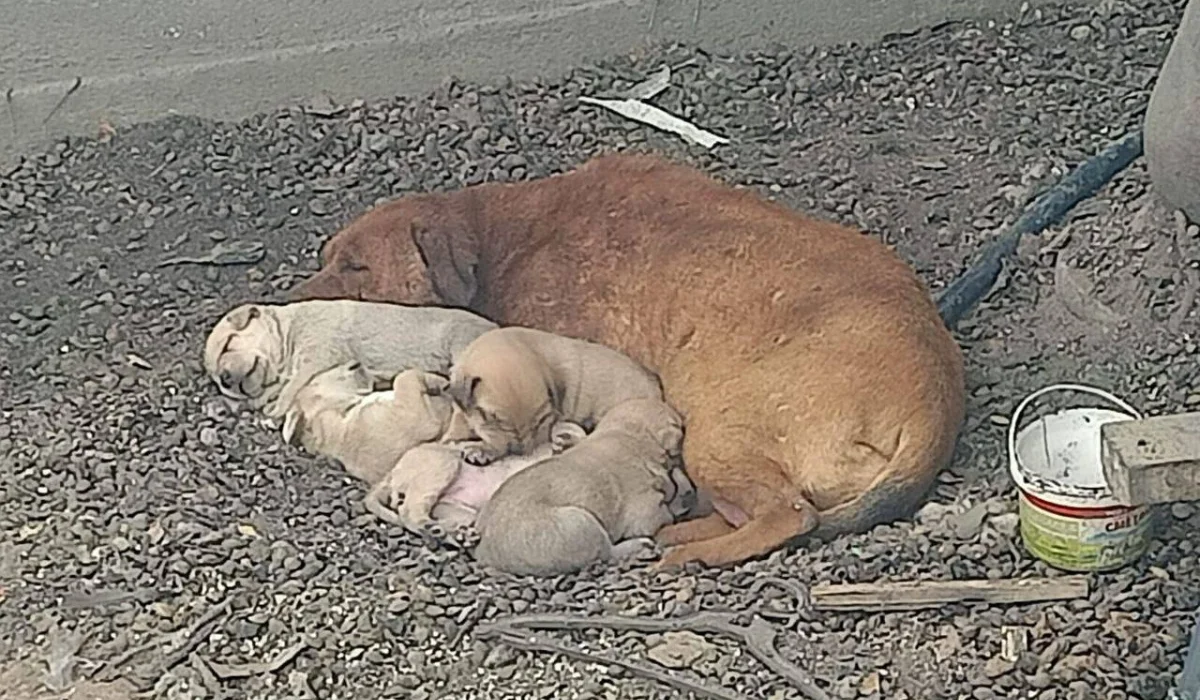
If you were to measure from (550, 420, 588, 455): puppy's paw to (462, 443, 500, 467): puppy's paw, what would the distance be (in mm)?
140

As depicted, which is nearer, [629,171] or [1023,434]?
[1023,434]

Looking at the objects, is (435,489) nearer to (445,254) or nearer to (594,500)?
(594,500)

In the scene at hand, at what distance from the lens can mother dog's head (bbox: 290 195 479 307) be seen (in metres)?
4.69

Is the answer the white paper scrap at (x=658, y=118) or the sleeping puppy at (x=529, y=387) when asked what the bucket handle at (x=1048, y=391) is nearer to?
the sleeping puppy at (x=529, y=387)

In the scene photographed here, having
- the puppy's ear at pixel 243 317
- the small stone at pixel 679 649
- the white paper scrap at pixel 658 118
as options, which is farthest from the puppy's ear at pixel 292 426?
the white paper scrap at pixel 658 118

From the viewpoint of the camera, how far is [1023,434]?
398 cm

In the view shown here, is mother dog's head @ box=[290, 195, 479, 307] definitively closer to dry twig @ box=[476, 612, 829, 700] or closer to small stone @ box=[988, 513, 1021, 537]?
dry twig @ box=[476, 612, 829, 700]

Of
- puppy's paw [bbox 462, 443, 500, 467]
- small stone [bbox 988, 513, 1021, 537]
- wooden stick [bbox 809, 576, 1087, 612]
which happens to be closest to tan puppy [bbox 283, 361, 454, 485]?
puppy's paw [bbox 462, 443, 500, 467]

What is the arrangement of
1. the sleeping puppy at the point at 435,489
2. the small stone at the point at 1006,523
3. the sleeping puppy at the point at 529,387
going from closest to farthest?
the small stone at the point at 1006,523 < the sleeping puppy at the point at 435,489 < the sleeping puppy at the point at 529,387

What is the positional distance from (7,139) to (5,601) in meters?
2.28

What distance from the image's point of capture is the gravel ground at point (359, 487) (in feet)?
12.0

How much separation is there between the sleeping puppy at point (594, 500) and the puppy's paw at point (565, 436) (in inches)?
2.0

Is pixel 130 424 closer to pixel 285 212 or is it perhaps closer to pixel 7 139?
pixel 285 212

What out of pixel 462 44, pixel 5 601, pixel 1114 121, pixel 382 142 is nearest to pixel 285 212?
pixel 382 142
